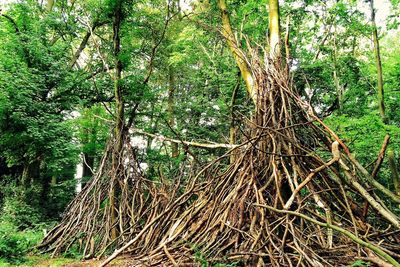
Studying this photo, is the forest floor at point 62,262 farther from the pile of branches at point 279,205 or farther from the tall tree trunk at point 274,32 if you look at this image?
the tall tree trunk at point 274,32

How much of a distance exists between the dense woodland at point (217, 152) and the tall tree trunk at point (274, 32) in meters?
0.04

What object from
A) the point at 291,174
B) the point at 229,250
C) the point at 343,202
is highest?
the point at 291,174

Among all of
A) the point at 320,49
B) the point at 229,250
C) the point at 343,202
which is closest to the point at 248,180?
the point at 229,250

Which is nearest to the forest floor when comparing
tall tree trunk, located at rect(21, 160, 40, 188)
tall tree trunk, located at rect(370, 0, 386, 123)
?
tall tree trunk, located at rect(370, 0, 386, 123)

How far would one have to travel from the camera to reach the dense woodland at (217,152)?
3.07m

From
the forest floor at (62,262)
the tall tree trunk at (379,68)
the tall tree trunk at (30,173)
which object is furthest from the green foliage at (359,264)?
the tall tree trunk at (30,173)

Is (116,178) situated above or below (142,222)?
above

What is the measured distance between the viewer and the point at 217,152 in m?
10.9

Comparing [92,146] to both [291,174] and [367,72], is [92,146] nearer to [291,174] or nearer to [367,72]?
[367,72]

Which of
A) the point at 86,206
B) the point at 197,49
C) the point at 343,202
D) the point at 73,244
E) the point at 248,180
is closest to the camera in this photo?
the point at 343,202

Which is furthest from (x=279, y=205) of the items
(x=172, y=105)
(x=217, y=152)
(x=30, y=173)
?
(x=30, y=173)

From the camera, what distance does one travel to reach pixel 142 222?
5180 mm

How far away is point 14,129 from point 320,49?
887cm

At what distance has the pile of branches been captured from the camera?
283 centimetres
